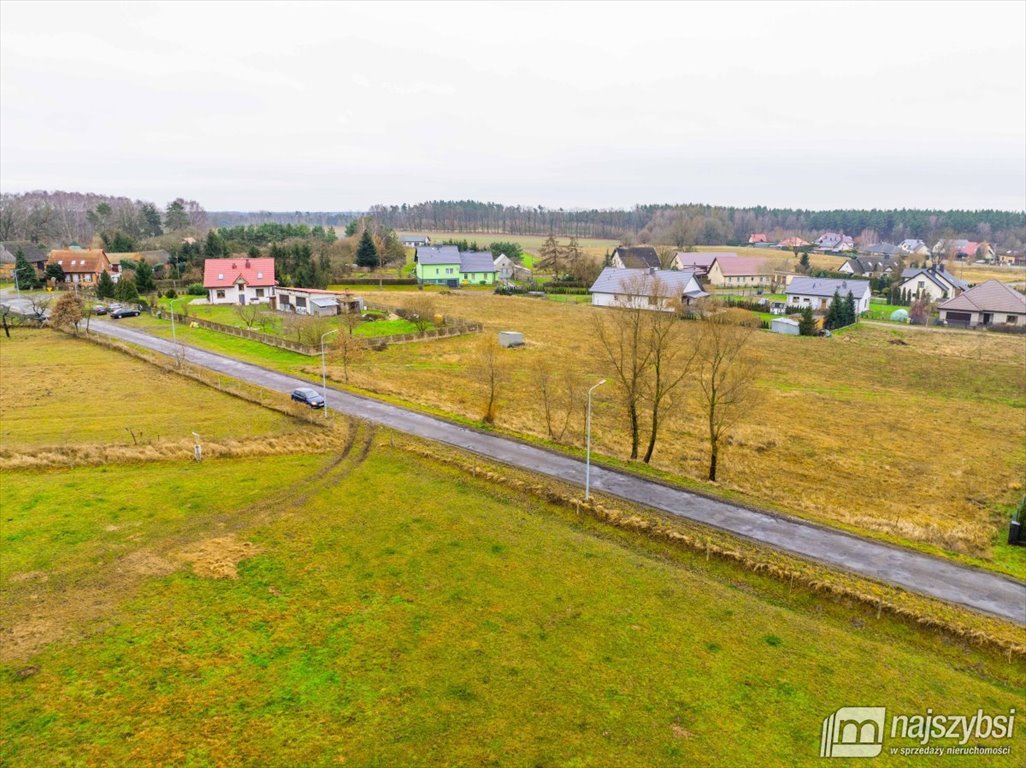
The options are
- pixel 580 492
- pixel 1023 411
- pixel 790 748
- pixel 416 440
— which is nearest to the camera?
pixel 790 748

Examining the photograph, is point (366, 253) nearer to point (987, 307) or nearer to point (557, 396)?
point (557, 396)

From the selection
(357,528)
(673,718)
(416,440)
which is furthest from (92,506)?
(673,718)

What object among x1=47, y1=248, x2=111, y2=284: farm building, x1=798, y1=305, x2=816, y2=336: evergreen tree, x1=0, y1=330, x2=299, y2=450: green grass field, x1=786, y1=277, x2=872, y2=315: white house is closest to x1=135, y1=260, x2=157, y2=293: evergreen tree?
x1=47, y1=248, x2=111, y2=284: farm building

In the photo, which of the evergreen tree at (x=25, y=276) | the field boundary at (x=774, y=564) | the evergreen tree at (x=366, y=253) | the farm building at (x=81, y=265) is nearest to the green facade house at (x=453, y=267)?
the evergreen tree at (x=366, y=253)

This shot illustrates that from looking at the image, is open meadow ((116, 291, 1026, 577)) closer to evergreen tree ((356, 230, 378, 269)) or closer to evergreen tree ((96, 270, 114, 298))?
evergreen tree ((96, 270, 114, 298))

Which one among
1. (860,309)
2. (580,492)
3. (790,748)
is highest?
(860,309)

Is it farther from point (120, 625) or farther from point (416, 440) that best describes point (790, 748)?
point (416, 440)
